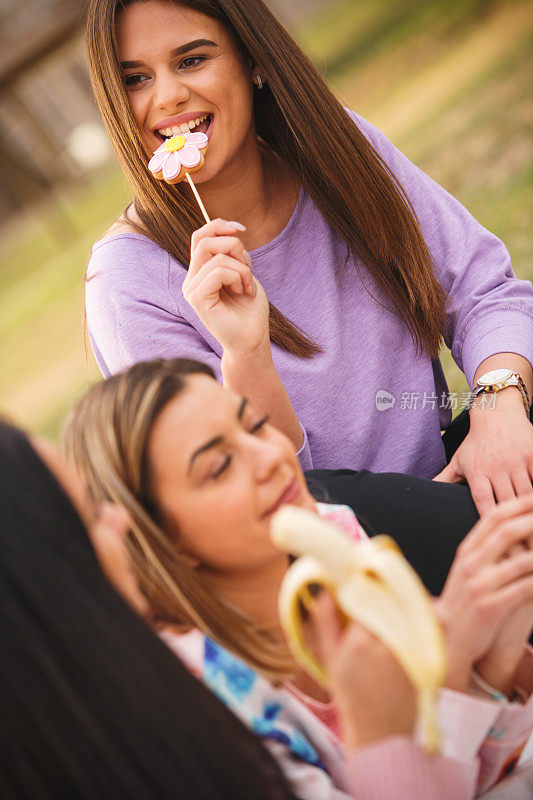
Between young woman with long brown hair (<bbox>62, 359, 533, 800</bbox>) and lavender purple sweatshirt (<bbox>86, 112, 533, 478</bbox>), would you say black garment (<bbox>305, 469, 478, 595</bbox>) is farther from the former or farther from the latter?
young woman with long brown hair (<bbox>62, 359, 533, 800</bbox>)

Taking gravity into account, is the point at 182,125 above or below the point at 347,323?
above

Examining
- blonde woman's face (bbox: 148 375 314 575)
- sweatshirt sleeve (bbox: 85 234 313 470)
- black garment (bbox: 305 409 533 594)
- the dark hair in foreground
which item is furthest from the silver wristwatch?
the dark hair in foreground

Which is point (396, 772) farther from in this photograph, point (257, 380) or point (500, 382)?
point (500, 382)

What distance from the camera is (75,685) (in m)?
1.00

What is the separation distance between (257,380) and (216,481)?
0.59m

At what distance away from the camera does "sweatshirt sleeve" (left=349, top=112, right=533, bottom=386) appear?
7.14 ft

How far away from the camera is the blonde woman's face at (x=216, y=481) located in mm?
1240

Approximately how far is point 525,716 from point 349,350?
1.13m

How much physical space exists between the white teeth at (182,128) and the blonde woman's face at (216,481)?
0.97 m

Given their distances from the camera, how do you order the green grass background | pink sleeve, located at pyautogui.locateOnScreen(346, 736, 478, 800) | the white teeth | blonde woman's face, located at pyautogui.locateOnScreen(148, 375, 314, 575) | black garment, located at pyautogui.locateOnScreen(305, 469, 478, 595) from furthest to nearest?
the green grass background
the white teeth
black garment, located at pyautogui.locateOnScreen(305, 469, 478, 595)
blonde woman's face, located at pyautogui.locateOnScreen(148, 375, 314, 575)
pink sleeve, located at pyautogui.locateOnScreen(346, 736, 478, 800)

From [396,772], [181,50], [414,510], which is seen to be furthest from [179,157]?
[396,772]

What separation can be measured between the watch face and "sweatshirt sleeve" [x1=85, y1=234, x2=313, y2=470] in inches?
17.4

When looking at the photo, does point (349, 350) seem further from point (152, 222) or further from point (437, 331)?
point (152, 222)

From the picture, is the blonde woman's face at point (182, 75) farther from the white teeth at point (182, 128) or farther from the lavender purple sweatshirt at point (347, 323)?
the lavender purple sweatshirt at point (347, 323)
